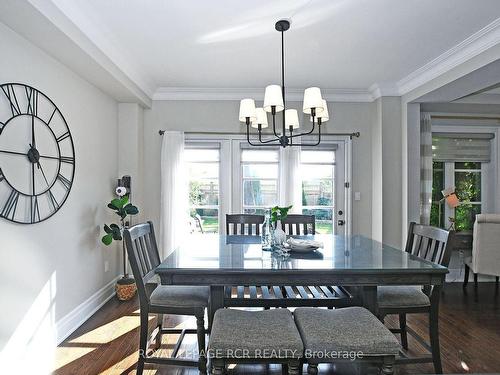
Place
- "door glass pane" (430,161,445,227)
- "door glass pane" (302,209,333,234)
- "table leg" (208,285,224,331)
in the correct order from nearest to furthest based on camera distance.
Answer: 1. "table leg" (208,285,224,331)
2. "door glass pane" (302,209,333,234)
3. "door glass pane" (430,161,445,227)

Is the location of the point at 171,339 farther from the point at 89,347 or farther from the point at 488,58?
the point at 488,58

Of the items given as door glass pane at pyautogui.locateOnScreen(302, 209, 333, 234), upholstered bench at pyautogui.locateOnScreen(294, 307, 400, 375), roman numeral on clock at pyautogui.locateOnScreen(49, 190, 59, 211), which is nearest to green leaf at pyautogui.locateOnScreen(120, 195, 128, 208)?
roman numeral on clock at pyautogui.locateOnScreen(49, 190, 59, 211)

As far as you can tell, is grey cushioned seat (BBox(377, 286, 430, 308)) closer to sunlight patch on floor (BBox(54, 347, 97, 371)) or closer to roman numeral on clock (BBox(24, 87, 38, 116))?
sunlight patch on floor (BBox(54, 347, 97, 371))

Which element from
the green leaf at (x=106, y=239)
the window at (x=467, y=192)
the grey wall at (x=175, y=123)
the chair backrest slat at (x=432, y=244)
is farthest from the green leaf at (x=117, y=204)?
the window at (x=467, y=192)

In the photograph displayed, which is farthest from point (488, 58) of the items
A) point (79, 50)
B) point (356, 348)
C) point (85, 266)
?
point (85, 266)

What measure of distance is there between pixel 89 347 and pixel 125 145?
224 cm

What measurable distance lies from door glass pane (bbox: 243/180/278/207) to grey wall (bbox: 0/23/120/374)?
1608 mm

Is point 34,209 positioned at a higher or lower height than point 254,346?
higher

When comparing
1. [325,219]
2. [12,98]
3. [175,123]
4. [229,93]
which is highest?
[229,93]

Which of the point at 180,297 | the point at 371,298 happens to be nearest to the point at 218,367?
the point at 180,297

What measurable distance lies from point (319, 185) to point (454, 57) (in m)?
1.97

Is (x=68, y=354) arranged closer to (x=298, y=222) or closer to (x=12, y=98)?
(x=12, y=98)

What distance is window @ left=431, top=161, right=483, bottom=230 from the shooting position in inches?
177

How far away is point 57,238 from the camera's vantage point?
8.97ft
